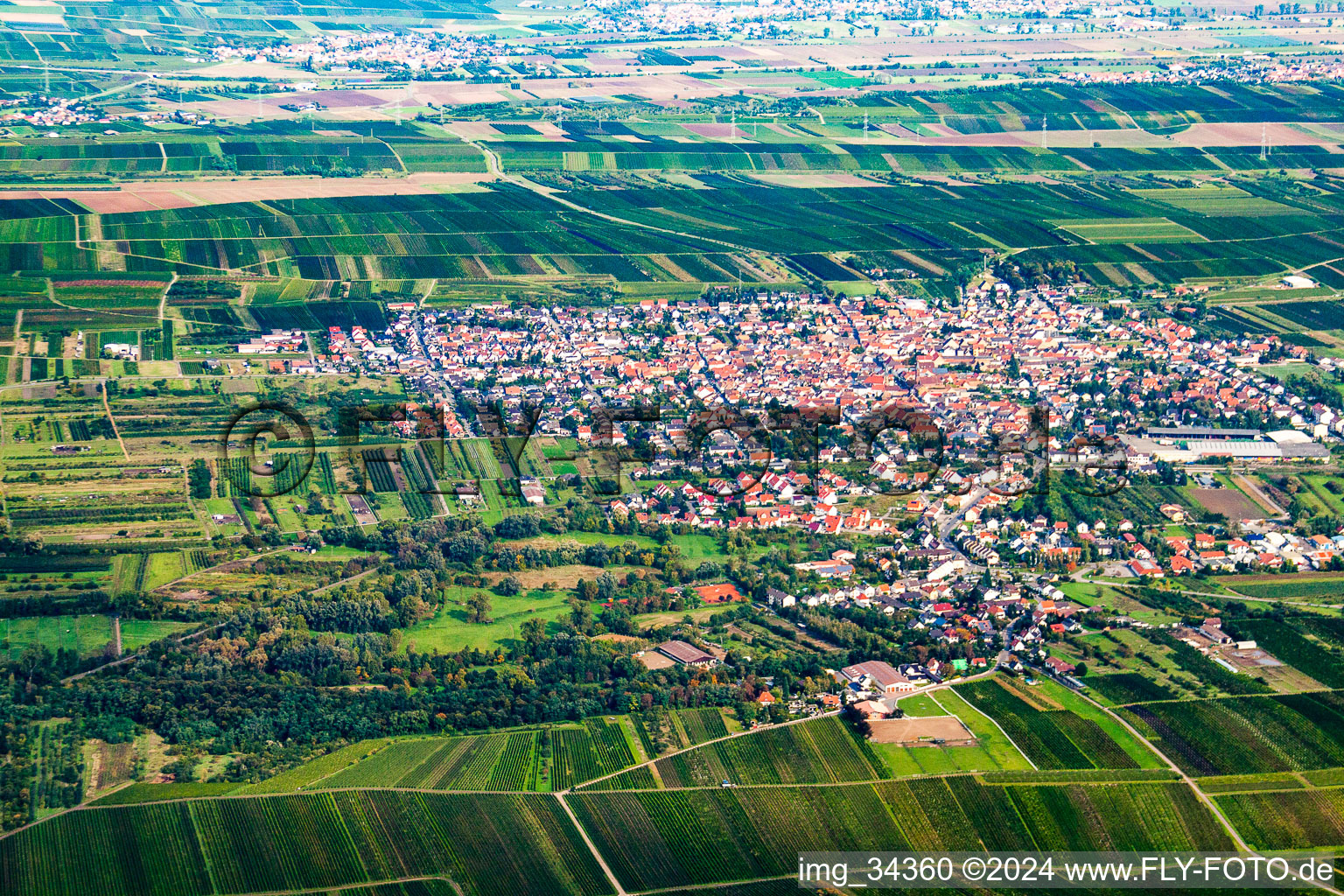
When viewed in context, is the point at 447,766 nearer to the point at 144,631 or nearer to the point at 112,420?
the point at 144,631

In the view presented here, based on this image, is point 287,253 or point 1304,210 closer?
point 287,253

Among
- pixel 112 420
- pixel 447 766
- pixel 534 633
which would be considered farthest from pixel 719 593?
pixel 112 420

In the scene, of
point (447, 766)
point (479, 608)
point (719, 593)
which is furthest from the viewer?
point (719, 593)

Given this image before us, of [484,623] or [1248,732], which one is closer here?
[1248,732]

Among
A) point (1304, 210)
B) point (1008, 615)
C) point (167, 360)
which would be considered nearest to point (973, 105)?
point (1304, 210)

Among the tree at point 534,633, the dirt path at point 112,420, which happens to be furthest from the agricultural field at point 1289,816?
the dirt path at point 112,420

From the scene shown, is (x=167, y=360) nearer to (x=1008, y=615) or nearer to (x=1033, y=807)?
(x=1008, y=615)
